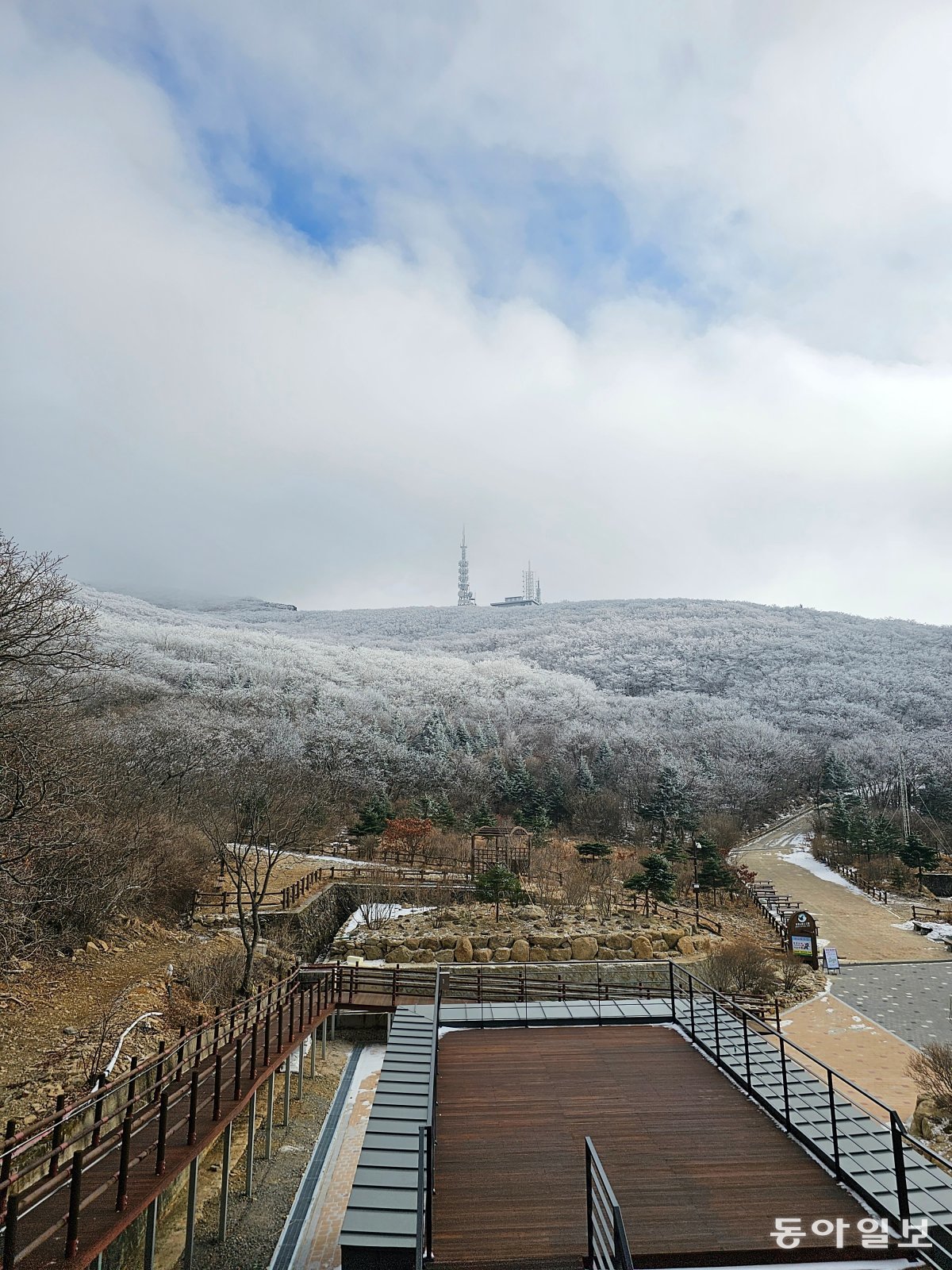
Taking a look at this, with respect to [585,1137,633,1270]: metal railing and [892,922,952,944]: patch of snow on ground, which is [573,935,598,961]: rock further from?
[585,1137,633,1270]: metal railing

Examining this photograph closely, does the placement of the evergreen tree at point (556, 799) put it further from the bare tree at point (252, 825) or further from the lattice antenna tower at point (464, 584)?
the lattice antenna tower at point (464, 584)

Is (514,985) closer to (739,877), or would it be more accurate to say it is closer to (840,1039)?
(840,1039)

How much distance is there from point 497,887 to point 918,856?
23482 mm

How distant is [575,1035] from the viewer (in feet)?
34.3

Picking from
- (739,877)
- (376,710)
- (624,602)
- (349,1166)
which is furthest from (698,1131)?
(624,602)

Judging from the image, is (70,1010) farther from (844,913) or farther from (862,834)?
(862,834)

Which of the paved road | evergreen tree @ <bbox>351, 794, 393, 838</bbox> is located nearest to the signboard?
the paved road

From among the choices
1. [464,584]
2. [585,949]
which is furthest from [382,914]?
[464,584]

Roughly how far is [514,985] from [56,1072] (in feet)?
35.8

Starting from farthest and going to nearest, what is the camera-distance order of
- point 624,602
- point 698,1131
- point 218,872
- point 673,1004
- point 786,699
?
point 624,602
point 786,699
point 218,872
point 673,1004
point 698,1131

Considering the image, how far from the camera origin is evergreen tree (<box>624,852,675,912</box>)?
86.4 feet

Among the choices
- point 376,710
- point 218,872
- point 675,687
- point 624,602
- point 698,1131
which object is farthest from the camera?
point 624,602

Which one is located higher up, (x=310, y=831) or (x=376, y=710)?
(x=376, y=710)

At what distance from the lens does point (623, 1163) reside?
672 centimetres
